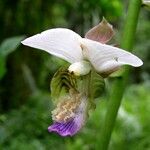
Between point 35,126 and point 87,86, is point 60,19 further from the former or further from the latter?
point 87,86

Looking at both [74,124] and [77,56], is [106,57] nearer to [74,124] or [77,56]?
[77,56]

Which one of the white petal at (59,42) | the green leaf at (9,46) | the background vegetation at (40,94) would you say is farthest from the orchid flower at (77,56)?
the background vegetation at (40,94)

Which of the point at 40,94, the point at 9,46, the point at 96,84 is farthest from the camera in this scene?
the point at 40,94

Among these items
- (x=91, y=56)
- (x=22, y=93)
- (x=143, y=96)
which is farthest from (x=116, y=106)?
(x=143, y=96)

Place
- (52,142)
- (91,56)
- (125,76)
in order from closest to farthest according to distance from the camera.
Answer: (91,56) → (125,76) → (52,142)

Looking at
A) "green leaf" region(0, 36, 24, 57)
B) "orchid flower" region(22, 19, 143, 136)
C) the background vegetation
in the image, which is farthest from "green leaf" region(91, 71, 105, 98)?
the background vegetation

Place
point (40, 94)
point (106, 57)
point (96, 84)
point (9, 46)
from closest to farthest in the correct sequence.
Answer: point (106, 57)
point (96, 84)
point (9, 46)
point (40, 94)

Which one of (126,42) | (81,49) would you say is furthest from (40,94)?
(81,49)
